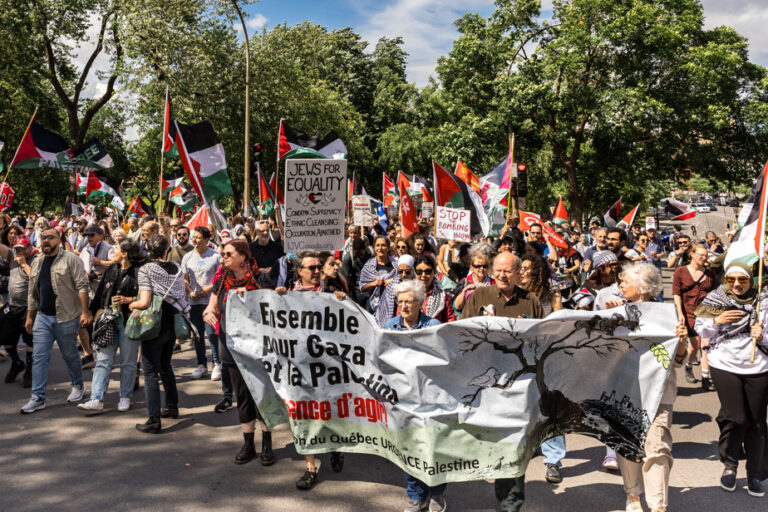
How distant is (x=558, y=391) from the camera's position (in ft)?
13.2

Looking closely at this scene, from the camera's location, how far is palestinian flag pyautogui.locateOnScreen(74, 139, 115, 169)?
17.0 meters

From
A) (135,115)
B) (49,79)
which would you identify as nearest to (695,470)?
(135,115)

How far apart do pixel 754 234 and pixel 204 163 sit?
283 inches

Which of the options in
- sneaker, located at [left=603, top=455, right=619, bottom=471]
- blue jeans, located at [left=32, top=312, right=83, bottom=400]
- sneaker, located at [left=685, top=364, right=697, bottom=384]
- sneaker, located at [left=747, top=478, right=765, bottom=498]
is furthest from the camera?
sneaker, located at [left=685, top=364, right=697, bottom=384]

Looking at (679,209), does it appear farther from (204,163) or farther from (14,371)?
(14,371)

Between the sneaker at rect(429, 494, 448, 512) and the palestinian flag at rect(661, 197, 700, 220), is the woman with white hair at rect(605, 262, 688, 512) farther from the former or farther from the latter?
the palestinian flag at rect(661, 197, 700, 220)

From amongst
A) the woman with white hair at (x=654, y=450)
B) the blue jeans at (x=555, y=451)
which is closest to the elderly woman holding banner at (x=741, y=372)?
the woman with white hair at (x=654, y=450)

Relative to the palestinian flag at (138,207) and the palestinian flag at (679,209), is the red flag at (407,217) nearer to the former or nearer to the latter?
the palestinian flag at (679,209)

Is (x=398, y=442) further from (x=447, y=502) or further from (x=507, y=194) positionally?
(x=507, y=194)

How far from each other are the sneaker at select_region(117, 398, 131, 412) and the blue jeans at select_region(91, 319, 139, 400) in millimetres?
44

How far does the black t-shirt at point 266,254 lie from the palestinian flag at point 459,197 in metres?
2.82

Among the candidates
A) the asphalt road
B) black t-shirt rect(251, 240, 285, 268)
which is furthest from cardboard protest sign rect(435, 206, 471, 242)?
the asphalt road

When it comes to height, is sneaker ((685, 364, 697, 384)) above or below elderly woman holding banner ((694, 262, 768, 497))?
below

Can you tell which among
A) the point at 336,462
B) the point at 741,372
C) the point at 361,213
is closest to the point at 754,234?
the point at 741,372
